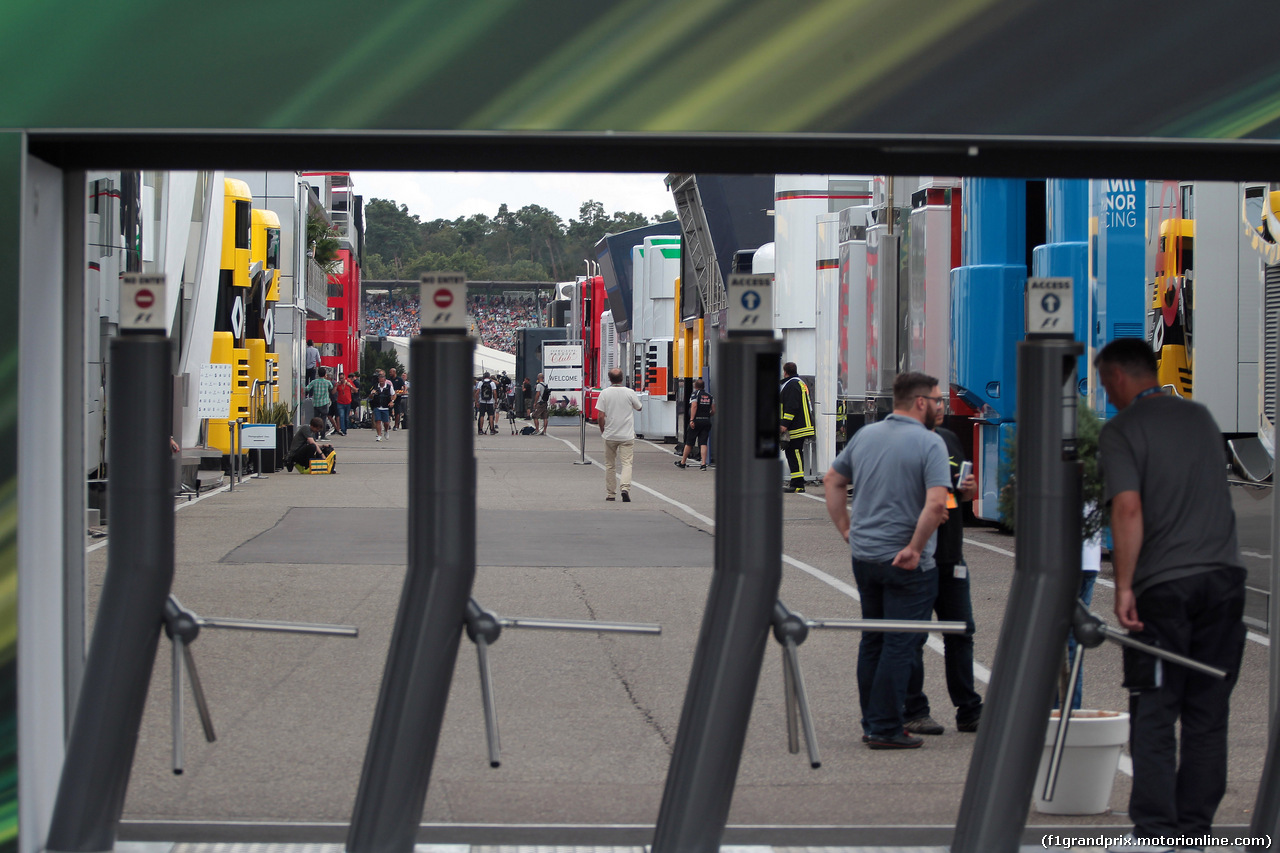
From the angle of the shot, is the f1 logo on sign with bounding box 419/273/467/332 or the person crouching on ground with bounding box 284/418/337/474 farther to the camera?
the person crouching on ground with bounding box 284/418/337/474

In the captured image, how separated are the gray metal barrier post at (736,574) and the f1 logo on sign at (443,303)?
82cm

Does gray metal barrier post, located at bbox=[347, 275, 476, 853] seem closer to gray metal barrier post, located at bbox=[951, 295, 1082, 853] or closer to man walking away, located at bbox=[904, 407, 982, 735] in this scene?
gray metal barrier post, located at bbox=[951, 295, 1082, 853]

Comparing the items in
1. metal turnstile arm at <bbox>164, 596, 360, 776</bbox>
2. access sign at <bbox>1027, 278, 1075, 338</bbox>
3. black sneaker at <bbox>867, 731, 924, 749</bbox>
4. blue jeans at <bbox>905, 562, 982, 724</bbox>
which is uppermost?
access sign at <bbox>1027, 278, 1075, 338</bbox>

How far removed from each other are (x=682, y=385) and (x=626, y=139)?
24.7 m

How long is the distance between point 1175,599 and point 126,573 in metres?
3.31

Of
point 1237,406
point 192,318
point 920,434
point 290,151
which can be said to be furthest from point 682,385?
point 290,151

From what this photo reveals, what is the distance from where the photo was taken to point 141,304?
4164 millimetres

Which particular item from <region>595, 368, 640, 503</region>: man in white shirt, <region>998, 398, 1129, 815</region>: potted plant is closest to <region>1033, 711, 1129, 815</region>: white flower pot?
<region>998, 398, 1129, 815</region>: potted plant

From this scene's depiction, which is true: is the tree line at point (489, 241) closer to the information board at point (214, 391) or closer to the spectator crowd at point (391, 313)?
the spectator crowd at point (391, 313)

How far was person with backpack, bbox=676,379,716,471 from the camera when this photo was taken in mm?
24016

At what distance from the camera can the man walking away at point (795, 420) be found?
19125 mm

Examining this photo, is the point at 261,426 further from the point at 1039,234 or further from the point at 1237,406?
the point at 1237,406

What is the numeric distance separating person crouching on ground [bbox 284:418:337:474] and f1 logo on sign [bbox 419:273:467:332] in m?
19.7

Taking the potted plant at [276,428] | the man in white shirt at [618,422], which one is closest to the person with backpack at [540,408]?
the potted plant at [276,428]
